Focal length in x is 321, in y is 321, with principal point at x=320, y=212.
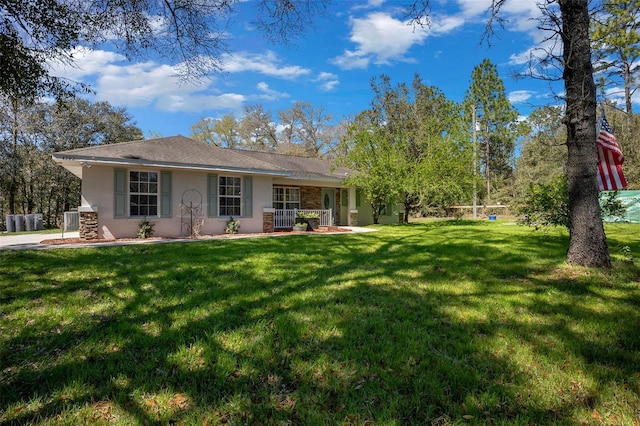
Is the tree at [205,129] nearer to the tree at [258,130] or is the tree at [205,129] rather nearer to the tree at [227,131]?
the tree at [227,131]

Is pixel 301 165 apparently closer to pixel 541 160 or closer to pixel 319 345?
pixel 319 345

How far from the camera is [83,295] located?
14.0ft

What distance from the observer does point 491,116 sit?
3384 cm

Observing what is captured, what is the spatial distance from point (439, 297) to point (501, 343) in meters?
1.32

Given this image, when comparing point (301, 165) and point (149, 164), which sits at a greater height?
point (301, 165)

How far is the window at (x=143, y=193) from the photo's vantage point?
10742mm

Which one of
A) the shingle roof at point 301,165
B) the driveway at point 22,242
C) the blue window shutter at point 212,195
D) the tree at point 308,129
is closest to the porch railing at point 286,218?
the shingle roof at point 301,165

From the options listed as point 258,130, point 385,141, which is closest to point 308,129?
point 258,130

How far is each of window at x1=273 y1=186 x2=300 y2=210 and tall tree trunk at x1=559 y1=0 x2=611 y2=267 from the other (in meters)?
12.3

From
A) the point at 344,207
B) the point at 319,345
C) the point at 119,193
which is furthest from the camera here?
the point at 344,207

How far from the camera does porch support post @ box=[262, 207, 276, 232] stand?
43.7 ft

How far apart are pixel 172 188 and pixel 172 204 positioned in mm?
567

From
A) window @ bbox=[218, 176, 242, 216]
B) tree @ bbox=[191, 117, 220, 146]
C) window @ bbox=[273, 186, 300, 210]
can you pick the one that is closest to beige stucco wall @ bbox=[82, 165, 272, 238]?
window @ bbox=[218, 176, 242, 216]

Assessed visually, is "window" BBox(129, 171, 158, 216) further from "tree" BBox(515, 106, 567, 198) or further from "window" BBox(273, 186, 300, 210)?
"tree" BBox(515, 106, 567, 198)
